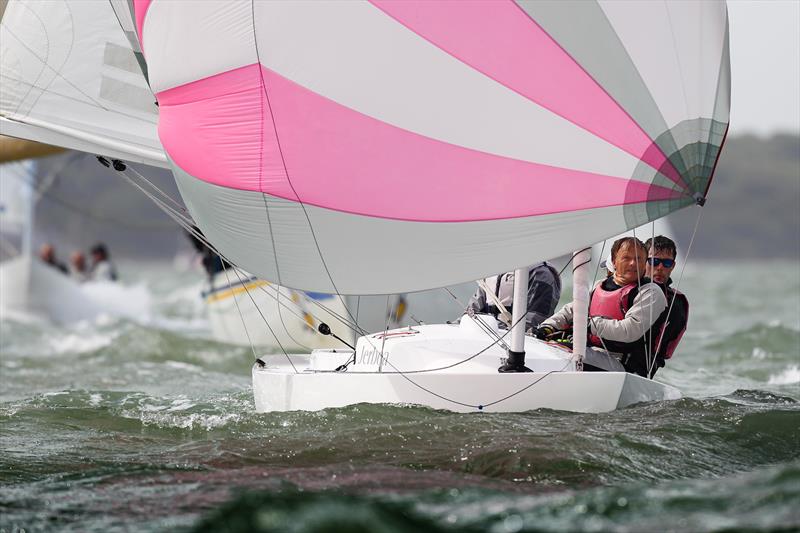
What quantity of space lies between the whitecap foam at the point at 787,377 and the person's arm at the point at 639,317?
4451mm

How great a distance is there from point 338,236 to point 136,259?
170 metres

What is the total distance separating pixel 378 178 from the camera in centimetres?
561

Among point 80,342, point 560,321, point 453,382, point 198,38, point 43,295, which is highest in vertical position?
point 198,38

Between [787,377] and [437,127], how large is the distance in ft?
21.9

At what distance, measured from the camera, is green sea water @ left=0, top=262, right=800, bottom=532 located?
12.5 feet

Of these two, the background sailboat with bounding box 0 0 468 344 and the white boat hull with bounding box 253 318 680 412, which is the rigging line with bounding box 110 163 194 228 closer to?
the background sailboat with bounding box 0 0 468 344

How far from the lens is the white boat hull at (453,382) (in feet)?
19.2

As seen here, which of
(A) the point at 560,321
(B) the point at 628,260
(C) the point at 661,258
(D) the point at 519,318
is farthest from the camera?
(A) the point at 560,321

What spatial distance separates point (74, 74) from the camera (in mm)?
7828

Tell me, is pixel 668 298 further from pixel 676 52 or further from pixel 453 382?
pixel 676 52

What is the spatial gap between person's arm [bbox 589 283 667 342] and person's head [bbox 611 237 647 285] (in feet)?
0.62

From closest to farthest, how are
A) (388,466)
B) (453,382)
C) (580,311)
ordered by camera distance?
(388,466) < (453,382) < (580,311)

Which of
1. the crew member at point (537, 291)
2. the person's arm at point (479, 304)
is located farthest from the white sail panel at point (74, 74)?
the crew member at point (537, 291)

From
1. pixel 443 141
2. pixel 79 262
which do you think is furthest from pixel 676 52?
pixel 79 262
